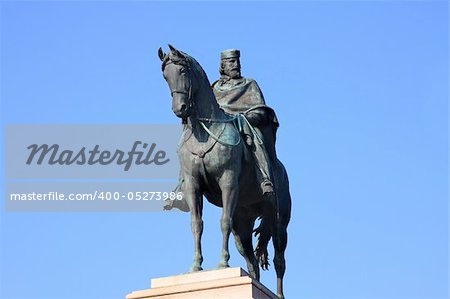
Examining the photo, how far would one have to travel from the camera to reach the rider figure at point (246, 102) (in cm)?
2014

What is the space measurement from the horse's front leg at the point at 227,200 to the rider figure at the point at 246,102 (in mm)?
861

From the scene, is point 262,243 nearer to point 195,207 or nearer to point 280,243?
point 280,243

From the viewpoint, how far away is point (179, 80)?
18.9 meters

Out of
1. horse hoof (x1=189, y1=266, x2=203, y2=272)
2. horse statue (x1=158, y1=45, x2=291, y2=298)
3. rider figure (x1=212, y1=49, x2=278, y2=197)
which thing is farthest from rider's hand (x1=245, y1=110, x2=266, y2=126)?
horse hoof (x1=189, y1=266, x2=203, y2=272)

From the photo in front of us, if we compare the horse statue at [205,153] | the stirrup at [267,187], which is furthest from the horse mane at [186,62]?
the stirrup at [267,187]

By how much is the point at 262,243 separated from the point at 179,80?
4272mm

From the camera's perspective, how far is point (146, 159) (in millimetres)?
23656

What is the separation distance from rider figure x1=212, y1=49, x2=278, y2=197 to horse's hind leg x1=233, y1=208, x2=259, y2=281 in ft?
4.20

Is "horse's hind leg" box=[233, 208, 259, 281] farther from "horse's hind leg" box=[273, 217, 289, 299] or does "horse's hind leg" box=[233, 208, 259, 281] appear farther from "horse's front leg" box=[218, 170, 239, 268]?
"horse's front leg" box=[218, 170, 239, 268]

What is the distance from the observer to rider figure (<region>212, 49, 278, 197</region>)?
20.1 m

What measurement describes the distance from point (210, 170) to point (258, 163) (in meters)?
1.04

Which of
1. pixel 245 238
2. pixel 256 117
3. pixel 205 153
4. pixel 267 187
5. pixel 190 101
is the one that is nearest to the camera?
pixel 190 101

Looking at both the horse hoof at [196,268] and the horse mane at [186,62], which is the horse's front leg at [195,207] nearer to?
the horse hoof at [196,268]

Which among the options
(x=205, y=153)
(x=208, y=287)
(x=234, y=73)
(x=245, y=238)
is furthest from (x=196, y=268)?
(x=234, y=73)
